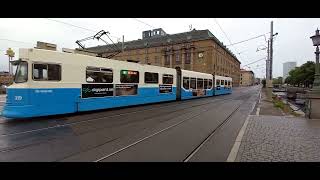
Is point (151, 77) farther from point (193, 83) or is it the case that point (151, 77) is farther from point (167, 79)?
point (193, 83)

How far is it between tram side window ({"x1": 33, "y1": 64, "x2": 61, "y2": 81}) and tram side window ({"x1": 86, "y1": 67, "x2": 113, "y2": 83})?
72.7 inches

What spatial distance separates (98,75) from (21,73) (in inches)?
161

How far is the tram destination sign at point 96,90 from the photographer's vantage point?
45.8 ft

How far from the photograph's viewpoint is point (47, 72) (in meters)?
12.1

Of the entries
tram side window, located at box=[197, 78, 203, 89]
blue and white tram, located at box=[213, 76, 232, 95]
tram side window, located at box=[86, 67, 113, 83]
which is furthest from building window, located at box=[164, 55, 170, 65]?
tram side window, located at box=[86, 67, 113, 83]

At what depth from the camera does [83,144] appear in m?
7.39

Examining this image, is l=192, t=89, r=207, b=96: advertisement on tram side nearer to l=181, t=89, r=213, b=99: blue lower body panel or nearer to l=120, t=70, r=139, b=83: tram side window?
l=181, t=89, r=213, b=99: blue lower body panel

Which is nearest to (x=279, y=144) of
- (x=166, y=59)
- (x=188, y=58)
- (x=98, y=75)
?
(x=98, y=75)

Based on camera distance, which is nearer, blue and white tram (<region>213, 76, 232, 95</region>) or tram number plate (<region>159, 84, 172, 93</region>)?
tram number plate (<region>159, 84, 172, 93</region>)

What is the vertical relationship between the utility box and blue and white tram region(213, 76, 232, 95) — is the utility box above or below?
above

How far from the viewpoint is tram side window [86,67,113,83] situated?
1428 cm

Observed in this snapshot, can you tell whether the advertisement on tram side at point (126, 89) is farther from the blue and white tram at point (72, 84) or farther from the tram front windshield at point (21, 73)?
the tram front windshield at point (21, 73)
